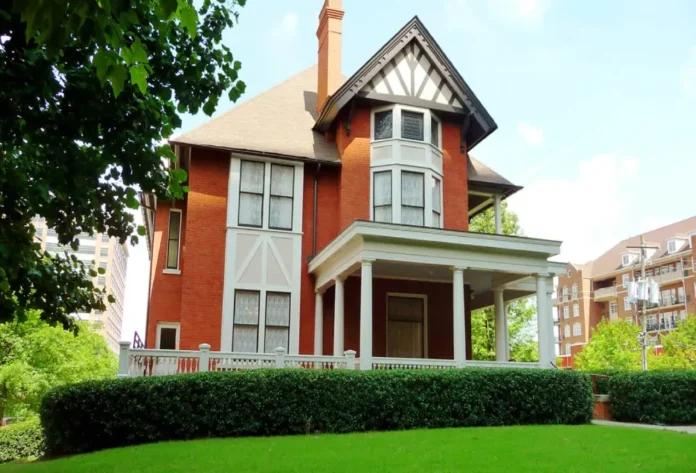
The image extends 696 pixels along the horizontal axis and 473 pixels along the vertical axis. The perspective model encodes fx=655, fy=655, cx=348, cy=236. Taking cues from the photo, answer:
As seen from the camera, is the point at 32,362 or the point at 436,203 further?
the point at 32,362

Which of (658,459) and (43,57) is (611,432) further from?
(43,57)

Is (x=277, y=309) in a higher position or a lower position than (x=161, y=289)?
lower

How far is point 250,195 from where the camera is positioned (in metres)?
20.3

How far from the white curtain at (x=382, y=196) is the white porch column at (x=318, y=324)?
312 cm

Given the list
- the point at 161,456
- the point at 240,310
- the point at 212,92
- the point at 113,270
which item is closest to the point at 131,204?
the point at 212,92

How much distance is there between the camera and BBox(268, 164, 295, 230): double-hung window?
67.1 ft

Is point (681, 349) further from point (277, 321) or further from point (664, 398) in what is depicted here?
point (277, 321)

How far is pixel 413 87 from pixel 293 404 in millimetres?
11655

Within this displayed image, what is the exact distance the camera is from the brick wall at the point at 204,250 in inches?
752

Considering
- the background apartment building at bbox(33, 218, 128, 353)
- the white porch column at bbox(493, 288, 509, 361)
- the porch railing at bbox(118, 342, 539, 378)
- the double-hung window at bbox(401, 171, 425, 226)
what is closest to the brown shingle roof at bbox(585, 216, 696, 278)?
the white porch column at bbox(493, 288, 509, 361)

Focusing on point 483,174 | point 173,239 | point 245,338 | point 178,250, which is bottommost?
point 245,338

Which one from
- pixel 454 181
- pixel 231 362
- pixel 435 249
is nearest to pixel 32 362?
pixel 231 362

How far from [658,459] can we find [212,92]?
8.67 meters

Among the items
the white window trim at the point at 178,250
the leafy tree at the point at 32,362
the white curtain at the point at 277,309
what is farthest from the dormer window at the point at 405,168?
the leafy tree at the point at 32,362
